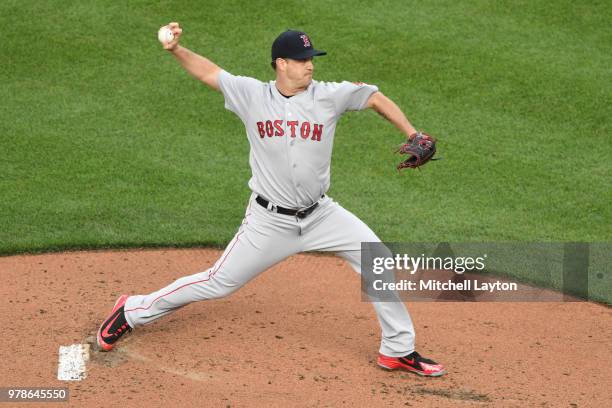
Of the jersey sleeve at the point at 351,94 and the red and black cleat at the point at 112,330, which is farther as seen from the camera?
the red and black cleat at the point at 112,330

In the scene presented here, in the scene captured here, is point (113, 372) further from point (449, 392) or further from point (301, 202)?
point (449, 392)

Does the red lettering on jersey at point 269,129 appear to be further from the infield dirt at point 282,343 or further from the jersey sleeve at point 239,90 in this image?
the infield dirt at point 282,343

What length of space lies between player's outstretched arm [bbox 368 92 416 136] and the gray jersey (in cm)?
5

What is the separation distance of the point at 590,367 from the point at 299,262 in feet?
7.98

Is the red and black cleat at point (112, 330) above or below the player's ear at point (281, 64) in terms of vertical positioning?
below

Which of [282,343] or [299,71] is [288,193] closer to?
[299,71]

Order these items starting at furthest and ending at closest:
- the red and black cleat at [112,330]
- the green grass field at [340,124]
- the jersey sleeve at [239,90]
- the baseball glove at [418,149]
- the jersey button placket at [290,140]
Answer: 1. the green grass field at [340,124]
2. the red and black cleat at [112,330]
3. the jersey sleeve at [239,90]
4. the jersey button placket at [290,140]
5. the baseball glove at [418,149]

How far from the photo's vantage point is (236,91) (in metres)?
6.04

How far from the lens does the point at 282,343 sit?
6.49 meters

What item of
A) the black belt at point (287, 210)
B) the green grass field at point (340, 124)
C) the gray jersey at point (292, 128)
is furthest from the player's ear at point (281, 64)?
the green grass field at point (340, 124)

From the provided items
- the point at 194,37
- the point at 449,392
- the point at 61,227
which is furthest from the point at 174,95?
the point at 449,392

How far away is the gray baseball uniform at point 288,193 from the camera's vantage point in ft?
19.5

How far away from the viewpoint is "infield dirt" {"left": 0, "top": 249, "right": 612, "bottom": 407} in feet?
19.2

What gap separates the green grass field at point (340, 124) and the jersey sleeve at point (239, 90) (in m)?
2.20
